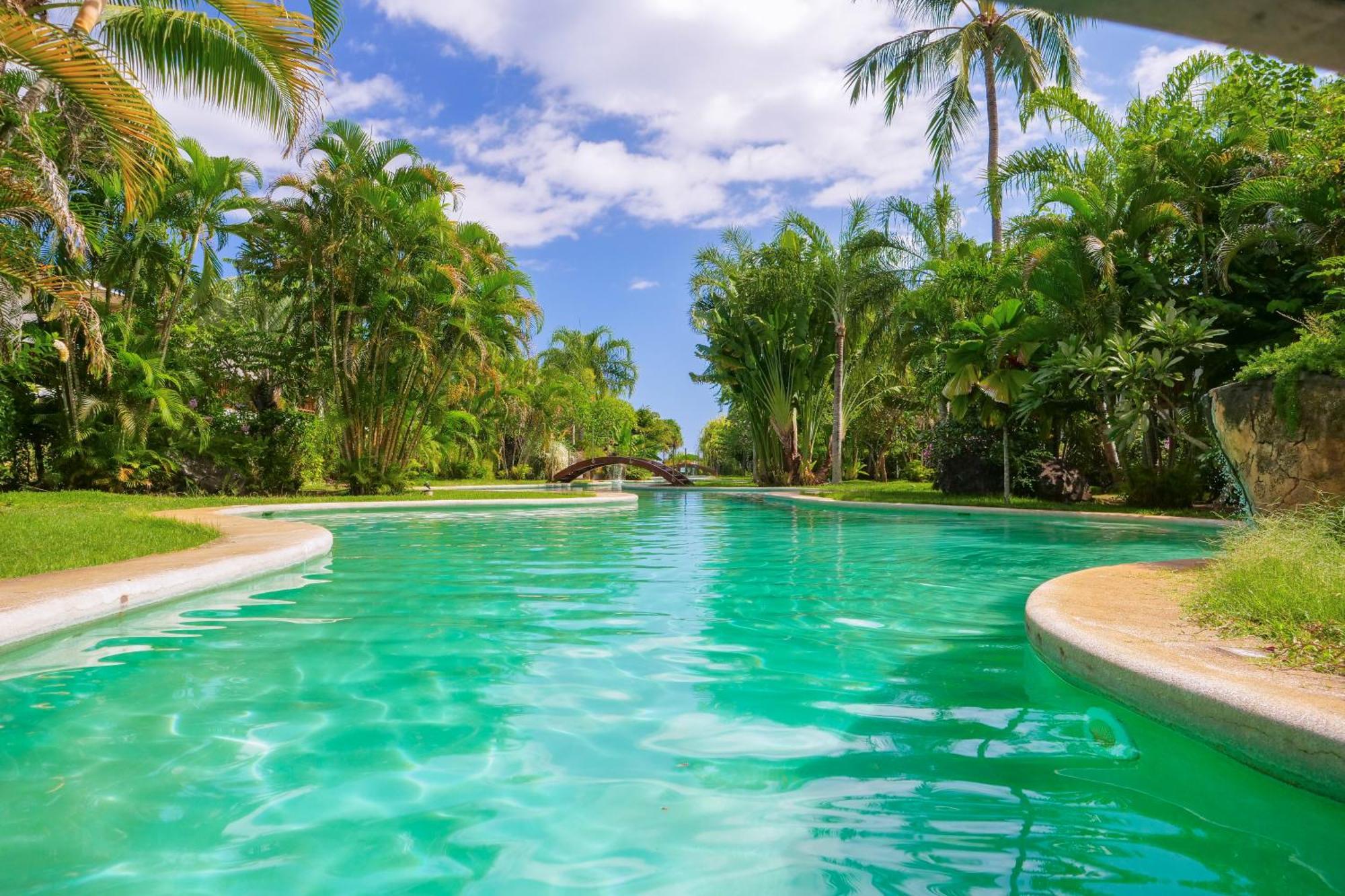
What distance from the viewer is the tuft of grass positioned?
12.2 feet

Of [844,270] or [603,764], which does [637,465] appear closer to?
[844,270]

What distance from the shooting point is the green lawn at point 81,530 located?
21.1 ft

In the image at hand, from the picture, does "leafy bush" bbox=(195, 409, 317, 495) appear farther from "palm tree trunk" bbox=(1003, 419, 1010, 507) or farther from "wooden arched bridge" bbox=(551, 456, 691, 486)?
"palm tree trunk" bbox=(1003, 419, 1010, 507)

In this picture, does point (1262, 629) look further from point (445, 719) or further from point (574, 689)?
point (445, 719)

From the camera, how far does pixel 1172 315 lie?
43.8 feet

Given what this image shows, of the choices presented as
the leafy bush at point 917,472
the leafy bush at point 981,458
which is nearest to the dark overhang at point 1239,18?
the leafy bush at point 981,458

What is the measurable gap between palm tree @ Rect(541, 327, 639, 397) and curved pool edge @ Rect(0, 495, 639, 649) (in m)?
33.4

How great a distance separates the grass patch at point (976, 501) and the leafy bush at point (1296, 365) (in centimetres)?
560

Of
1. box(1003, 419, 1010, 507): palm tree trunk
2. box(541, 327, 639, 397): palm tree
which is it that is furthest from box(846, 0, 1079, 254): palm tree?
box(541, 327, 639, 397): palm tree

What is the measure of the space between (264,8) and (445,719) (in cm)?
744

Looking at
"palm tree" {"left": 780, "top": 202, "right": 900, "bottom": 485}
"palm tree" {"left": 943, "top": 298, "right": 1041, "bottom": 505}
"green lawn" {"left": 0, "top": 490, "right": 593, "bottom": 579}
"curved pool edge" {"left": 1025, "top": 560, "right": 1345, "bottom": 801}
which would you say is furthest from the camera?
"palm tree" {"left": 780, "top": 202, "right": 900, "bottom": 485}

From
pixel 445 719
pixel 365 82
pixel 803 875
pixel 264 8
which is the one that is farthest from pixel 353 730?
pixel 365 82

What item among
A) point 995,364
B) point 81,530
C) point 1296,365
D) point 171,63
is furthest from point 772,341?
point 81,530

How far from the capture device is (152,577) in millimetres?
5695
